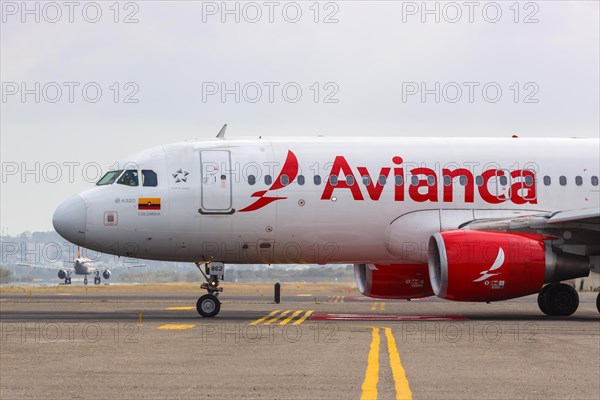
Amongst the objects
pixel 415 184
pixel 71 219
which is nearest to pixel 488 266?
pixel 415 184

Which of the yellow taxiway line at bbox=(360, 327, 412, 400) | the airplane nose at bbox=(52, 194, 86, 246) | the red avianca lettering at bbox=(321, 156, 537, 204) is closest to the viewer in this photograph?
the yellow taxiway line at bbox=(360, 327, 412, 400)

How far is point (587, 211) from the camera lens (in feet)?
87.7

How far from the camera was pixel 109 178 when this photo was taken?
91.0 feet

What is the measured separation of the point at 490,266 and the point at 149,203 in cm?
881

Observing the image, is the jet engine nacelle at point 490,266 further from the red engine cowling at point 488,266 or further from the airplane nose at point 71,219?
the airplane nose at point 71,219

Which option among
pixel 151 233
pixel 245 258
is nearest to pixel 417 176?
pixel 245 258

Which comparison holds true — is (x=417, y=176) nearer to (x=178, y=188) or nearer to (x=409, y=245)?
(x=409, y=245)

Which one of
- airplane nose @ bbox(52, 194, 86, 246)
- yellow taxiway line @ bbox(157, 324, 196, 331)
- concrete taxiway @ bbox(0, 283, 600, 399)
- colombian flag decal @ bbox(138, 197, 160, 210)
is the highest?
colombian flag decal @ bbox(138, 197, 160, 210)

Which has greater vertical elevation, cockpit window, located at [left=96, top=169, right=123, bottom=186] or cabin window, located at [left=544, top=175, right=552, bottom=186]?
cockpit window, located at [left=96, top=169, right=123, bottom=186]

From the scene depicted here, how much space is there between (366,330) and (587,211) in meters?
7.91

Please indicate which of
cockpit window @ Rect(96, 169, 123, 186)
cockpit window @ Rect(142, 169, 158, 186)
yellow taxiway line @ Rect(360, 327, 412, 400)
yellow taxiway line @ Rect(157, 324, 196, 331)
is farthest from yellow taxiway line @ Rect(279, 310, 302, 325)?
yellow taxiway line @ Rect(360, 327, 412, 400)

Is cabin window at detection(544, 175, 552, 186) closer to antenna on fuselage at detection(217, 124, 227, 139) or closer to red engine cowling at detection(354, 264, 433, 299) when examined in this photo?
red engine cowling at detection(354, 264, 433, 299)

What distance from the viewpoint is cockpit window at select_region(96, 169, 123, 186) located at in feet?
90.6

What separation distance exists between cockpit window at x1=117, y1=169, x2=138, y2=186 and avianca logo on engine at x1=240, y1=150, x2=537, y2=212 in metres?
2.91
